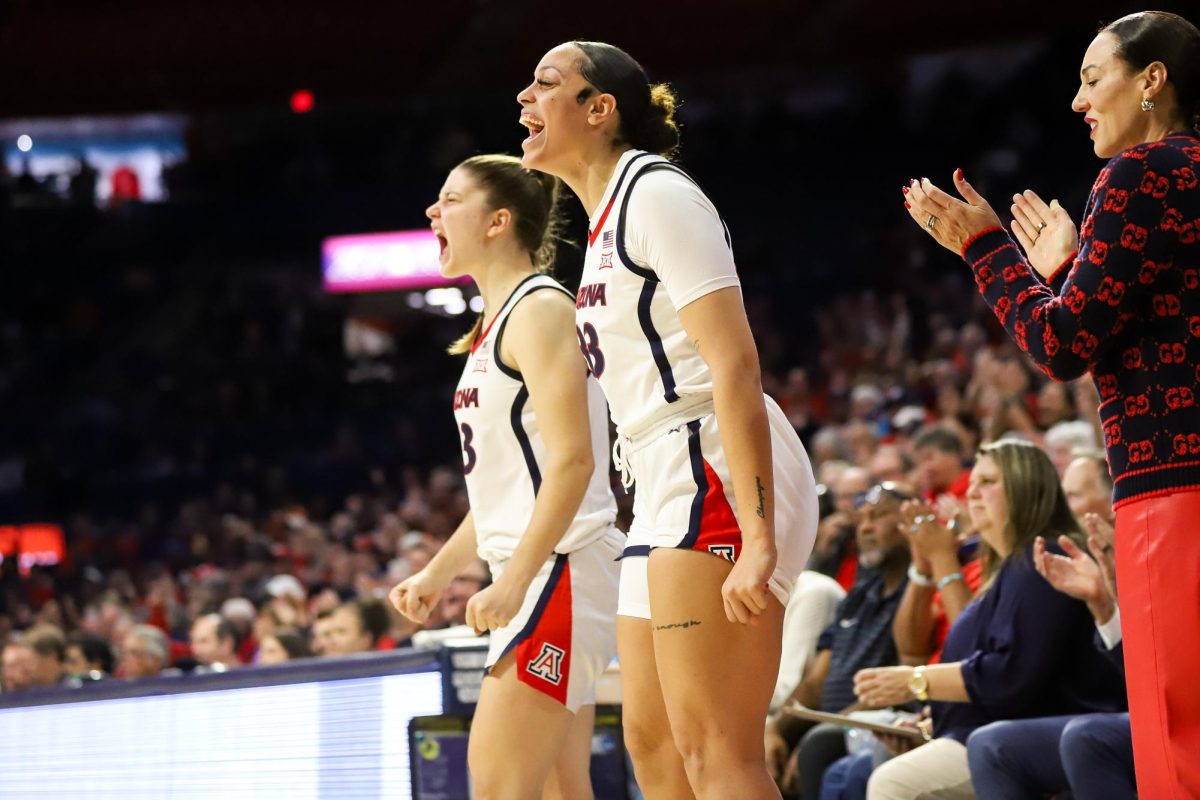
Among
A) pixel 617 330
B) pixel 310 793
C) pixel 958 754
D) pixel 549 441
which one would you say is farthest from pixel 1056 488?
pixel 310 793

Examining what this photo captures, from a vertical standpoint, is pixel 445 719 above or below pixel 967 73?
below

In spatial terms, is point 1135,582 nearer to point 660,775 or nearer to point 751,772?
point 751,772

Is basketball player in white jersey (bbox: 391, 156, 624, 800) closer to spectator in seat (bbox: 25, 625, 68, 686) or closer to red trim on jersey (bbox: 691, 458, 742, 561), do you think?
red trim on jersey (bbox: 691, 458, 742, 561)

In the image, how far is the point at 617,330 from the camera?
2779mm

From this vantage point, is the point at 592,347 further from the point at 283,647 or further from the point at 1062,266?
the point at 283,647

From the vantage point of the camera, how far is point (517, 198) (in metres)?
3.73

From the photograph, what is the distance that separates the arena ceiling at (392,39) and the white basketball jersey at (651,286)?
15.0m

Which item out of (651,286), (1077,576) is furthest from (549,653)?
(1077,576)

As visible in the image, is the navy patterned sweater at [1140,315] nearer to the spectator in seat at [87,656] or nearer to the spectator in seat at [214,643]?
the spectator in seat at [214,643]

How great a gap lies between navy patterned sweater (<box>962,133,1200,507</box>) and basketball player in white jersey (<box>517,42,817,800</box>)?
1.70 feet

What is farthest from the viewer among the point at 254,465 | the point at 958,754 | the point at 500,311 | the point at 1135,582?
the point at 254,465

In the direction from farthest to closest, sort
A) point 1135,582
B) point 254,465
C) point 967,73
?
point 967,73, point 254,465, point 1135,582

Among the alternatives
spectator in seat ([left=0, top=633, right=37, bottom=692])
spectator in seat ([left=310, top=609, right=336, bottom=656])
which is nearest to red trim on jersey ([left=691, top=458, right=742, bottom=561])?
spectator in seat ([left=310, top=609, right=336, bottom=656])

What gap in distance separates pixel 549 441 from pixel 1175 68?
1477 millimetres
